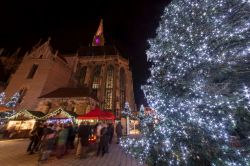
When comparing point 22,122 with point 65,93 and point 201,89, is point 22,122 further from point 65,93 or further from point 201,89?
point 201,89

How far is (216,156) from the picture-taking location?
14.9 feet

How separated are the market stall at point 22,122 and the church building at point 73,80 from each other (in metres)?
4.24

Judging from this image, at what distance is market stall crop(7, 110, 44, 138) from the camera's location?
54.6 feet

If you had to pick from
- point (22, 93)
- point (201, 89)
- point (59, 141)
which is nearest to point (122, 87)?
point (22, 93)

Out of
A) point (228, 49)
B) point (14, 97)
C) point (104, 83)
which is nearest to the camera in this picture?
point (228, 49)

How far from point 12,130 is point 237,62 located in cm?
2079

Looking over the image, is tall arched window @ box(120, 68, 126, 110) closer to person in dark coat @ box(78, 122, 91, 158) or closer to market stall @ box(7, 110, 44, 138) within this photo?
market stall @ box(7, 110, 44, 138)

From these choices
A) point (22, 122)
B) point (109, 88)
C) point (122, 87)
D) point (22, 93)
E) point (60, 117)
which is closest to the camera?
point (60, 117)

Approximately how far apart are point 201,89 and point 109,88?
28952 millimetres

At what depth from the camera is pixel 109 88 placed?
3344 cm

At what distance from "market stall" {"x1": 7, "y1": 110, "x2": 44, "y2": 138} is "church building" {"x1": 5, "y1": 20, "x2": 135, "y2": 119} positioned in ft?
13.9

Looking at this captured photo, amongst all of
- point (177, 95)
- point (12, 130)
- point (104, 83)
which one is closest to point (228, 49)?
point (177, 95)

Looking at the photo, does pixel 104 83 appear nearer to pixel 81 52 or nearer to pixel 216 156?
pixel 81 52

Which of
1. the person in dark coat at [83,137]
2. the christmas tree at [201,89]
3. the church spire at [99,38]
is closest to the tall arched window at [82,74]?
the church spire at [99,38]
